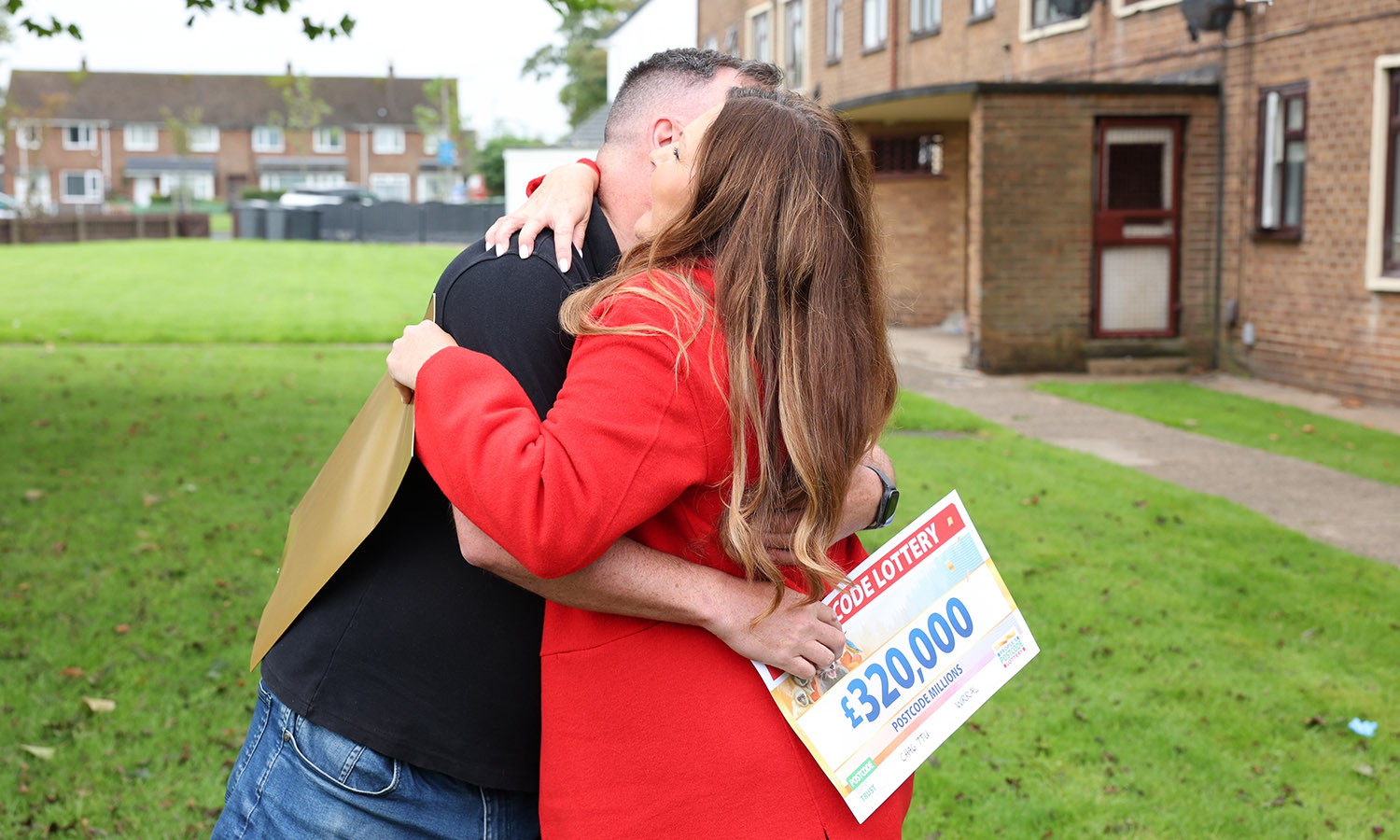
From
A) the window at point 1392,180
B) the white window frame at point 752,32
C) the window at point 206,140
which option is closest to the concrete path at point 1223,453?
the window at point 1392,180

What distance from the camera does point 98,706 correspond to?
15.5 ft

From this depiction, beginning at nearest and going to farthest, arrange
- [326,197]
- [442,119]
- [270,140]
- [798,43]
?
[798,43]
[326,197]
[442,119]
[270,140]

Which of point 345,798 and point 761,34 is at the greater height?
point 761,34

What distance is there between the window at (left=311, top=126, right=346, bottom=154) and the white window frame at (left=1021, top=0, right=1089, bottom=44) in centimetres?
7188

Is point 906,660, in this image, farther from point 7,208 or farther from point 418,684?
point 7,208

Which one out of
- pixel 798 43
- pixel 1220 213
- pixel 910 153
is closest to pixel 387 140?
pixel 798 43

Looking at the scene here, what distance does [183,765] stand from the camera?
14.2ft

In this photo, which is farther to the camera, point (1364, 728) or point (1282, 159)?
point (1282, 159)

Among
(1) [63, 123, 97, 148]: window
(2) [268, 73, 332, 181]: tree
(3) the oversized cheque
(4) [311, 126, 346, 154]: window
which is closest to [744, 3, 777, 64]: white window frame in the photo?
(3) the oversized cheque

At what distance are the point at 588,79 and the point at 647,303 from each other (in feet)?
219

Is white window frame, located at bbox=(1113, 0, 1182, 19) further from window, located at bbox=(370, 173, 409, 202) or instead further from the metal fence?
window, located at bbox=(370, 173, 409, 202)

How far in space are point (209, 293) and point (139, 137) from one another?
65.0 metres

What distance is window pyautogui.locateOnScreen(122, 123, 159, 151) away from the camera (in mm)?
79812

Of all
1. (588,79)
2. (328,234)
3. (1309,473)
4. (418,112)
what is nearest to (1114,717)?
(1309,473)
